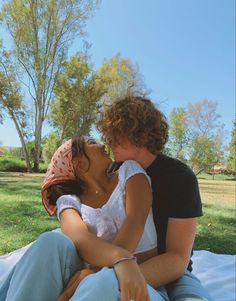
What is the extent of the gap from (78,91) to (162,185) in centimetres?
1566

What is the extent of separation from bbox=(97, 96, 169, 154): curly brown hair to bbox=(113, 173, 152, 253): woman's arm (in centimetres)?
16

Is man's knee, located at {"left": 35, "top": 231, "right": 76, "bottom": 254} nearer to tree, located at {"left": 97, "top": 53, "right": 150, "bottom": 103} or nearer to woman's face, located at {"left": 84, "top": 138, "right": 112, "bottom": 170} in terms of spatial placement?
woman's face, located at {"left": 84, "top": 138, "right": 112, "bottom": 170}

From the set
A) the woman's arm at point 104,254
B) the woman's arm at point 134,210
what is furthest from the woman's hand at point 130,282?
the woman's arm at point 134,210

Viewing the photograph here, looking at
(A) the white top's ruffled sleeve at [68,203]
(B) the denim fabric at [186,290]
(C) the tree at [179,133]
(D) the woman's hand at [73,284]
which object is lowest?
(B) the denim fabric at [186,290]

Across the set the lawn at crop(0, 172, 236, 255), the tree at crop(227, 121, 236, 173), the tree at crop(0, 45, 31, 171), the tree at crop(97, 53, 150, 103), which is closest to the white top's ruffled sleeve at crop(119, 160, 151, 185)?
the lawn at crop(0, 172, 236, 255)

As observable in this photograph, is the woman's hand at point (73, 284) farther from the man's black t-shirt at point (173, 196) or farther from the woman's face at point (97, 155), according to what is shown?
the woman's face at point (97, 155)

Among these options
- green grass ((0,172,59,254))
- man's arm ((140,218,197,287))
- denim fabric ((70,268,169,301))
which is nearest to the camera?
denim fabric ((70,268,169,301))

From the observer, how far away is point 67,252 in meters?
1.24

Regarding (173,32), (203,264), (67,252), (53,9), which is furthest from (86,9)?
(67,252)

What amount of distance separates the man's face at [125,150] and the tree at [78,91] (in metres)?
14.8

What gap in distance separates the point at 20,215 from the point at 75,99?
1235 cm

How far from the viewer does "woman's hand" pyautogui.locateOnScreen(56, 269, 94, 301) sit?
1.16m

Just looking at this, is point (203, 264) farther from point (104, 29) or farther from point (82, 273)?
point (104, 29)

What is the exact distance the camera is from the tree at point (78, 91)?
1641cm
